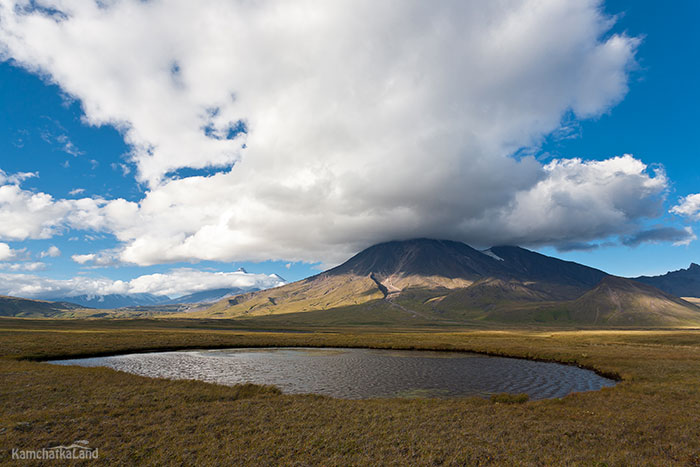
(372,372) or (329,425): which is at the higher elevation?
(329,425)

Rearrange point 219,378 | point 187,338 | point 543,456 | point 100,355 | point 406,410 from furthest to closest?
1. point 187,338
2. point 100,355
3. point 219,378
4. point 406,410
5. point 543,456

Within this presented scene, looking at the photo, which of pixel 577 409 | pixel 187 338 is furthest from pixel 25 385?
pixel 187 338

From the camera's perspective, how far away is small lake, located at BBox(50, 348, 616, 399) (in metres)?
39.2

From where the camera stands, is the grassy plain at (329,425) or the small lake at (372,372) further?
the small lake at (372,372)

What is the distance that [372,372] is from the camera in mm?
49844

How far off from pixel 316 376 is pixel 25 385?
30986 millimetres

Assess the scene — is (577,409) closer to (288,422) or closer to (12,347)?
(288,422)

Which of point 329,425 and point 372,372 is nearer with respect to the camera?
point 329,425

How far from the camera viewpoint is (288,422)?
23500 mm

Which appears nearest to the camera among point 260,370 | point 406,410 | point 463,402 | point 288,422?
point 288,422

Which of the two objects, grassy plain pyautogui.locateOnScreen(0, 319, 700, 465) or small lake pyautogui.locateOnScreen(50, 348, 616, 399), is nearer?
grassy plain pyautogui.locateOnScreen(0, 319, 700, 465)

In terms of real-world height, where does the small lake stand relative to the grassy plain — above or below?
below

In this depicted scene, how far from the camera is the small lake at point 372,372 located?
39250 millimetres

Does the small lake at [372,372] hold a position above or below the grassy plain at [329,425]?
below
